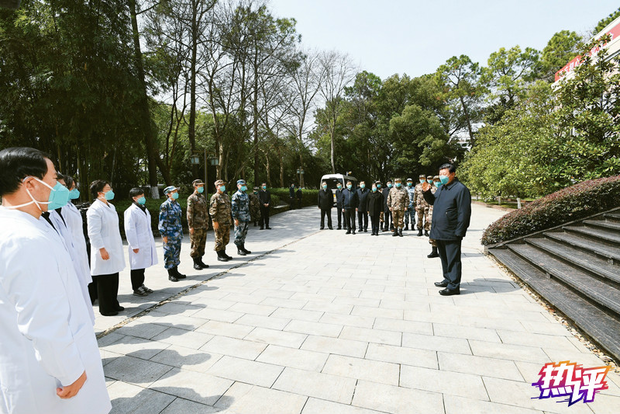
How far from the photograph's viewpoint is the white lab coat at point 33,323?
128 cm

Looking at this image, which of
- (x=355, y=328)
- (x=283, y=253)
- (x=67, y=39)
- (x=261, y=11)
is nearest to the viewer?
(x=355, y=328)

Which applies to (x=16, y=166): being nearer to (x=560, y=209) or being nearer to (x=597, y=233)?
(x=597, y=233)

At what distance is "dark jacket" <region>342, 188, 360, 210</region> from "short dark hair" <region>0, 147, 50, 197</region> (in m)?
10.4

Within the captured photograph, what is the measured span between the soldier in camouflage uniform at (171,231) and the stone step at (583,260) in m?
6.59

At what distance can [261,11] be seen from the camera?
1722 centimetres

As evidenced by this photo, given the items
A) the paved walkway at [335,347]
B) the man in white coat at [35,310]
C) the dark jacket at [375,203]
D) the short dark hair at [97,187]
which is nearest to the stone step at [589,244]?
Result: the paved walkway at [335,347]

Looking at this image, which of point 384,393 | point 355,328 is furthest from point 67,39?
point 384,393

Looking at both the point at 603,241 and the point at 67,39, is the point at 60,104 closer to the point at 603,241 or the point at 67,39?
the point at 67,39

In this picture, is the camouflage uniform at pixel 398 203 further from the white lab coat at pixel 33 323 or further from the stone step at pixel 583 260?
the white lab coat at pixel 33 323

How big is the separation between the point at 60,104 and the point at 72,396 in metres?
12.7

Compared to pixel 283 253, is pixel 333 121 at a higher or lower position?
higher

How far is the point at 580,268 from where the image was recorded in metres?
4.92

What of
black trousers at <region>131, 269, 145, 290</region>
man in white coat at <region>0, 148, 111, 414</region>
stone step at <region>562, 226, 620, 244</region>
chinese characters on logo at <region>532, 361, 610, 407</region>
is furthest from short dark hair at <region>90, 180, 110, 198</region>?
stone step at <region>562, 226, 620, 244</region>

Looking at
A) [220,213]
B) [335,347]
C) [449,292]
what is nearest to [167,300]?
[220,213]
